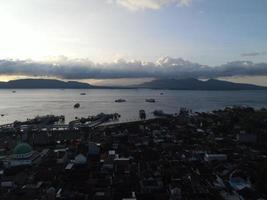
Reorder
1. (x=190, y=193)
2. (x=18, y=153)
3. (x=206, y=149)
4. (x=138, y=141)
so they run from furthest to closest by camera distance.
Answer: (x=138, y=141) → (x=206, y=149) → (x=18, y=153) → (x=190, y=193)

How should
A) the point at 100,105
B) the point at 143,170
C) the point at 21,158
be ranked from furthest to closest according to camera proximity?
the point at 100,105
the point at 21,158
the point at 143,170

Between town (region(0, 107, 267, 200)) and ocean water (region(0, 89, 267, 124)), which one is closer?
town (region(0, 107, 267, 200))

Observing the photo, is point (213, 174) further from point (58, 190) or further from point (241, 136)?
point (241, 136)

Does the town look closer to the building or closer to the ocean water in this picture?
the building

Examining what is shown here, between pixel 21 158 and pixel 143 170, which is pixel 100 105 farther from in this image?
pixel 143 170

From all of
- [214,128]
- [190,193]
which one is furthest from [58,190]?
[214,128]

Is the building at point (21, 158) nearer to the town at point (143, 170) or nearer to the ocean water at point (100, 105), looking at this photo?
the town at point (143, 170)

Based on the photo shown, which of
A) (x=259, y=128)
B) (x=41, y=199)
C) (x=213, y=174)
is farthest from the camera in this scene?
(x=259, y=128)

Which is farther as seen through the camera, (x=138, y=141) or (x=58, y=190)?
(x=138, y=141)

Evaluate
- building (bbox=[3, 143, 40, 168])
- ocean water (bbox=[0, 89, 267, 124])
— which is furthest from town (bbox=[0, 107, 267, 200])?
ocean water (bbox=[0, 89, 267, 124])

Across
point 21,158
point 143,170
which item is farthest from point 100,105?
point 143,170

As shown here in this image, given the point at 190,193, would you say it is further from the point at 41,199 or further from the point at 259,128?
the point at 259,128
